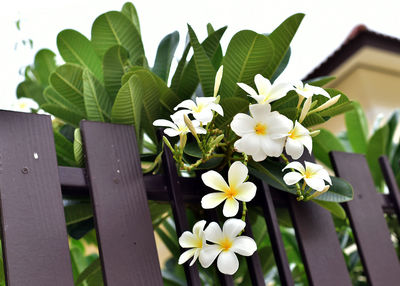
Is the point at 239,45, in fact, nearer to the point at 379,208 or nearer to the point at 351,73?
the point at 379,208

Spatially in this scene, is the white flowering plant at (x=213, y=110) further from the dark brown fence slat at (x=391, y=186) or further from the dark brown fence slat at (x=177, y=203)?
the dark brown fence slat at (x=391, y=186)

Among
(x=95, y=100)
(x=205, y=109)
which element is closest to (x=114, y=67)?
(x=95, y=100)

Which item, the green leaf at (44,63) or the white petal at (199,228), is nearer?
the white petal at (199,228)

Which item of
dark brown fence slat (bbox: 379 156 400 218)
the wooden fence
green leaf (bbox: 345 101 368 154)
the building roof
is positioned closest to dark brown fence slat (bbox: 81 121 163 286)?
the wooden fence

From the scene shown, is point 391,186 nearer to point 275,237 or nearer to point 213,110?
point 275,237

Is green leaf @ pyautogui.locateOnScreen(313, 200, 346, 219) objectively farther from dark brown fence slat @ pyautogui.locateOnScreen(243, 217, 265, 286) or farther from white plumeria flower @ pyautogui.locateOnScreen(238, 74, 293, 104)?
white plumeria flower @ pyautogui.locateOnScreen(238, 74, 293, 104)

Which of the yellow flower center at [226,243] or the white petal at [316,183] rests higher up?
the white petal at [316,183]

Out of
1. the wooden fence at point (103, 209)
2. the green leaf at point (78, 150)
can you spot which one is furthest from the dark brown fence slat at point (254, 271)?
the green leaf at point (78, 150)

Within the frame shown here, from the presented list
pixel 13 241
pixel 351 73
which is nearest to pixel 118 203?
pixel 13 241
